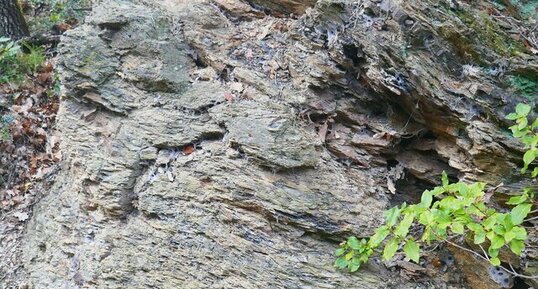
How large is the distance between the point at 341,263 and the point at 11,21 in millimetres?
6772

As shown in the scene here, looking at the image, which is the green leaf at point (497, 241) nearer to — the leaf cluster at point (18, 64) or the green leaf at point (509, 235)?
the green leaf at point (509, 235)

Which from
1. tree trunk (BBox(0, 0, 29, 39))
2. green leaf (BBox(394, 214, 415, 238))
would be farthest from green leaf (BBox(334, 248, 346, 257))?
tree trunk (BBox(0, 0, 29, 39))

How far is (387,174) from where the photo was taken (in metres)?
4.32

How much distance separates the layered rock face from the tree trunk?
3.20 meters

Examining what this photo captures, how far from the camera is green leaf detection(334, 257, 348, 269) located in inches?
150

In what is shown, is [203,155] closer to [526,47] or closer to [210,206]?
[210,206]

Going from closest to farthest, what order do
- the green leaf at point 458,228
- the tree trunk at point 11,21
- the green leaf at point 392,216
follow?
the green leaf at point 458,228 < the green leaf at point 392,216 < the tree trunk at point 11,21

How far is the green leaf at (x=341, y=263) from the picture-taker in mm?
3799

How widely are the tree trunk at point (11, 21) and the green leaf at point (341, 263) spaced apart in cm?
661

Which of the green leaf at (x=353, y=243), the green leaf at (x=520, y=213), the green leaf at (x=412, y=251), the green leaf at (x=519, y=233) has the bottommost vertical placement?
the green leaf at (x=353, y=243)

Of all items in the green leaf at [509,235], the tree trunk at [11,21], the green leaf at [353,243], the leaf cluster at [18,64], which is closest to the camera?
the green leaf at [509,235]

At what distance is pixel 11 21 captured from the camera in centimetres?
762

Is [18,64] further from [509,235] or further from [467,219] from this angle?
[509,235]

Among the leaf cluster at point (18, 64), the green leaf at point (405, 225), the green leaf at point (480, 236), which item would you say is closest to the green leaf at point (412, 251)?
the green leaf at point (405, 225)
